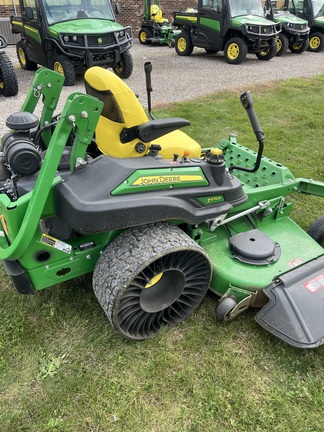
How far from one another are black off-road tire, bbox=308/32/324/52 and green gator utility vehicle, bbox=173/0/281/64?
9.71 ft

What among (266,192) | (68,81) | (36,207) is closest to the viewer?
(36,207)

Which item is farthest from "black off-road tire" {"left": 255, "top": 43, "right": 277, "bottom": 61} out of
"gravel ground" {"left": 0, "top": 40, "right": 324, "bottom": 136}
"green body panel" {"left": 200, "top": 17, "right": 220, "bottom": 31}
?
"green body panel" {"left": 200, "top": 17, "right": 220, "bottom": 31}

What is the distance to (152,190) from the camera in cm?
203

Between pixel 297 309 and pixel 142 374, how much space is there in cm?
89

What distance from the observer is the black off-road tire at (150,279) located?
198cm

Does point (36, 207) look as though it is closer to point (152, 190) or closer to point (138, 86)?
point (152, 190)

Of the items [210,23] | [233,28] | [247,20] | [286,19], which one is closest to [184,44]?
[210,23]

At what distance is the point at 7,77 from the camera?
629 cm

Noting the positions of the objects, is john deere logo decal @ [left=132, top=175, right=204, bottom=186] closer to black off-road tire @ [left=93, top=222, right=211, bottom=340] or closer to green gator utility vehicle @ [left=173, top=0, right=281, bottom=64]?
black off-road tire @ [left=93, top=222, right=211, bottom=340]

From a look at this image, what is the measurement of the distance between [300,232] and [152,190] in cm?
125

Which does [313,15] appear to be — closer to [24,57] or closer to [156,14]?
[156,14]

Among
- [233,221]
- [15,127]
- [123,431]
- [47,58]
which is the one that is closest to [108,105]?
[15,127]

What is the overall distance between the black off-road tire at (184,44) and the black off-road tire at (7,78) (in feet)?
19.1

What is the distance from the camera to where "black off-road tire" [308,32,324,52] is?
1230cm
